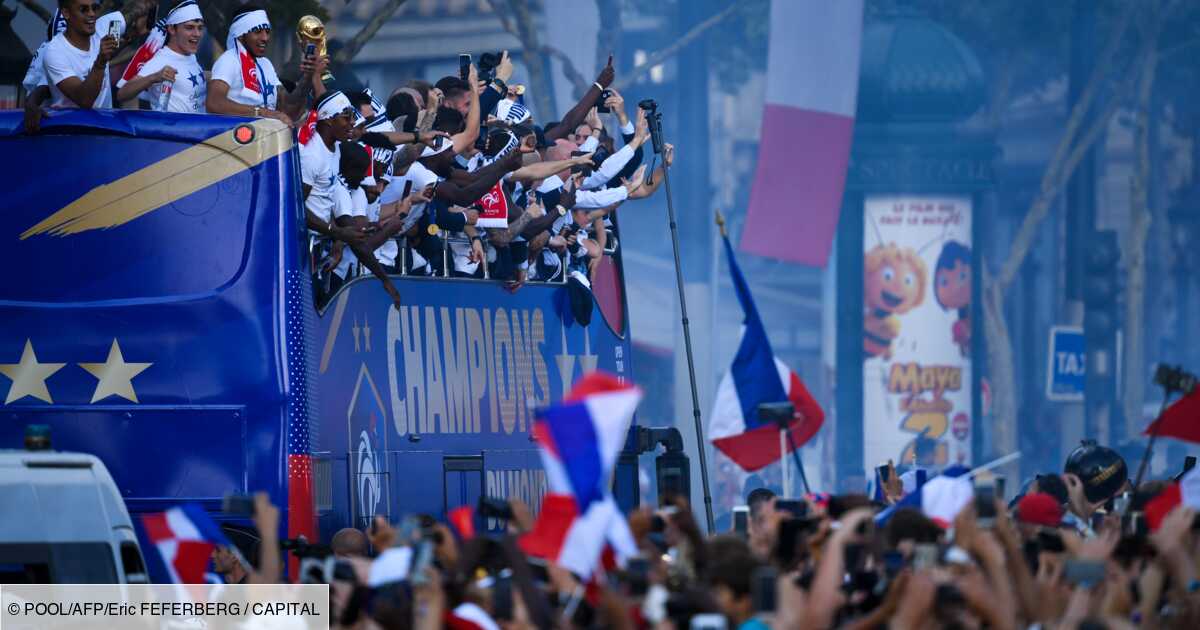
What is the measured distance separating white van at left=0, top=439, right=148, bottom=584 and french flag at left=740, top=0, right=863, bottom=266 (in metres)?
25.7

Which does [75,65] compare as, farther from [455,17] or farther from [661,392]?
[661,392]

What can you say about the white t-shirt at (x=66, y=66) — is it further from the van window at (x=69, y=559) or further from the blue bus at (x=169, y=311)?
the van window at (x=69, y=559)

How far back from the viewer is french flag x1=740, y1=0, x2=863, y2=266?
34.1m

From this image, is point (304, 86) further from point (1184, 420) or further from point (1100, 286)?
point (1100, 286)

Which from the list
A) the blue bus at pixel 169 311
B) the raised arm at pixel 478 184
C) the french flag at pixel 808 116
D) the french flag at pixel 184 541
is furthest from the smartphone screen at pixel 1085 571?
the french flag at pixel 808 116

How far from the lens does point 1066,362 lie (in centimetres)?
3077

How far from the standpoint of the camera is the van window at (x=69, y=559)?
8625mm

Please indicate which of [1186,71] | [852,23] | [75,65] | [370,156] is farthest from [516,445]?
[1186,71]

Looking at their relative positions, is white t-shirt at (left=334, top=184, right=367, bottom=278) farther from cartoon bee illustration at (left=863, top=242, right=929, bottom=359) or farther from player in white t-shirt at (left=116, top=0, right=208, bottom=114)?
cartoon bee illustration at (left=863, top=242, right=929, bottom=359)

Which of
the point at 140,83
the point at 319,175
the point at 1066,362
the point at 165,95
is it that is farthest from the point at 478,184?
the point at 1066,362

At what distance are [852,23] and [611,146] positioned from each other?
56.9 feet

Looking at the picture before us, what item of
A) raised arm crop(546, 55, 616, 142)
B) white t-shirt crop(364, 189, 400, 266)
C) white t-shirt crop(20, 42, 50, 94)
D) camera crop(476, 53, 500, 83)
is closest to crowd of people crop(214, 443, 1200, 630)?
white t-shirt crop(20, 42, 50, 94)

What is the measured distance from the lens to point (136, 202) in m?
11.1

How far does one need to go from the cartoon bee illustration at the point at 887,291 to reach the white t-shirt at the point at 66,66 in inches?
947
